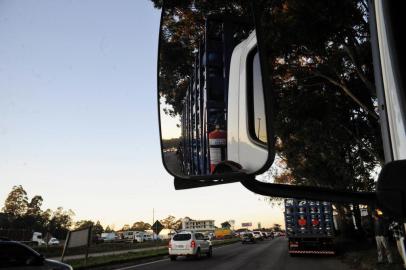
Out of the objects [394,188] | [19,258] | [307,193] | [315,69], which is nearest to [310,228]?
[315,69]

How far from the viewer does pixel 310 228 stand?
20.0 metres

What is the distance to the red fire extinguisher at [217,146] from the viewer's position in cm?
153

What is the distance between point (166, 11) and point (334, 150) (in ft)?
44.6

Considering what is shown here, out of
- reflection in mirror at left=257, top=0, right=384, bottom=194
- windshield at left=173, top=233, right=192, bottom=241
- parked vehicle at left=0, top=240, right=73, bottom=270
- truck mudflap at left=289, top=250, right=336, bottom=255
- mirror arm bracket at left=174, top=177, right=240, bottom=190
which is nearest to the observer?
mirror arm bracket at left=174, top=177, right=240, bottom=190

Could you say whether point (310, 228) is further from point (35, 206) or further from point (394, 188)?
point (35, 206)

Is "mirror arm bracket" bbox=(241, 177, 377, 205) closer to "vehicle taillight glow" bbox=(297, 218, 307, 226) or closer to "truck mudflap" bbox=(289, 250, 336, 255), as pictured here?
"truck mudflap" bbox=(289, 250, 336, 255)

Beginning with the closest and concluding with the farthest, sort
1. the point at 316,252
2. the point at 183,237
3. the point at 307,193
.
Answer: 1. the point at 307,193
2. the point at 316,252
3. the point at 183,237

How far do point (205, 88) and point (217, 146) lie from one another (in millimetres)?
249

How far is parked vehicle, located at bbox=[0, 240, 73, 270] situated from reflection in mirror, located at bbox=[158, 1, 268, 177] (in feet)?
26.4

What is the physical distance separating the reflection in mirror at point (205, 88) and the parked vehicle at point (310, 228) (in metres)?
18.8

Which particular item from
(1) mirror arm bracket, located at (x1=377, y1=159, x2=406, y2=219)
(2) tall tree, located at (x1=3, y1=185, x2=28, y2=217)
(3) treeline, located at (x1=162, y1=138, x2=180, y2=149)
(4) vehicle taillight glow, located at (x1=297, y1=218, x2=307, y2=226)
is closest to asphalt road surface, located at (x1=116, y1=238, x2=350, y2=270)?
(4) vehicle taillight glow, located at (x1=297, y1=218, x2=307, y2=226)

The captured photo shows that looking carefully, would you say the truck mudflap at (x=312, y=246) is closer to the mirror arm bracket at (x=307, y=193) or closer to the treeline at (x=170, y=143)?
the treeline at (x=170, y=143)

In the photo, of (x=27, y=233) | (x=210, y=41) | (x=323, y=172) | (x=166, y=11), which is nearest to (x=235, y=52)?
(x=210, y=41)

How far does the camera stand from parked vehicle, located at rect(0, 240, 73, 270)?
28.1 ft
